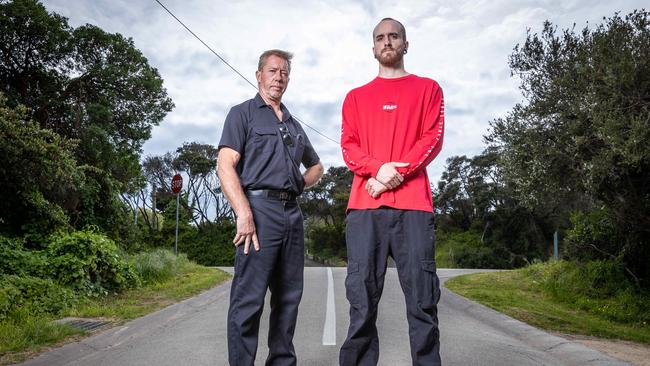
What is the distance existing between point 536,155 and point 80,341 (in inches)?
404

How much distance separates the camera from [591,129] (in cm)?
1103

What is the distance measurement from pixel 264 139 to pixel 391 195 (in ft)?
2.88

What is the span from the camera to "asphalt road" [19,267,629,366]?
4984 millimetres

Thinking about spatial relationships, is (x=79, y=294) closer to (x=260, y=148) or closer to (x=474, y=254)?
(x=260, y=148)

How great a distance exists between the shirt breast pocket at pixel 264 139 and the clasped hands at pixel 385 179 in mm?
676

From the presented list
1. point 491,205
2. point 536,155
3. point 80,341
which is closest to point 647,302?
point 536,155

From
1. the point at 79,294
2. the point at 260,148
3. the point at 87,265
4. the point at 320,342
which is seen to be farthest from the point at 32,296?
the point at 260,148

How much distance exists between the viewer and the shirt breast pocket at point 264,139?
3.37 metres

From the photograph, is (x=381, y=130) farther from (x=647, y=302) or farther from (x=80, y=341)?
(x=647, y=302)

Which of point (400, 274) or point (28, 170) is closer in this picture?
point (400, 274)

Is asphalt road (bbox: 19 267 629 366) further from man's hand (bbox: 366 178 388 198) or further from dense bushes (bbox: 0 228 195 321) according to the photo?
man's hand (bbox: 366 178 388 198)

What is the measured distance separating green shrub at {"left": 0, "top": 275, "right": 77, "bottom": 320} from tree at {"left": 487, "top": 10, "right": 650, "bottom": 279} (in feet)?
31.7

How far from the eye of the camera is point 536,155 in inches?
486

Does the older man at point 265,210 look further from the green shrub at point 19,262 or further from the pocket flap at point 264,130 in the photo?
the green shrub at point 19,262
